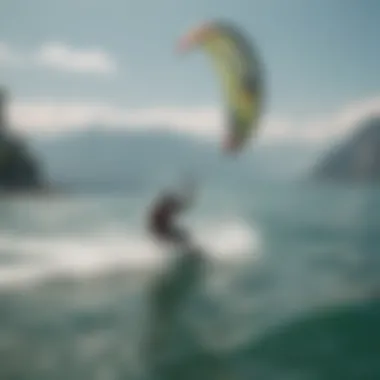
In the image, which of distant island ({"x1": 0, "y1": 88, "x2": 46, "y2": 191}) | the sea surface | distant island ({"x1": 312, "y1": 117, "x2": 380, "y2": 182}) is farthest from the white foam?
distant island ({"x1": 312, "y1": 117, "x2": 380, "y2": 182})

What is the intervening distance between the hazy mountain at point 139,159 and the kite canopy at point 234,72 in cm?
5

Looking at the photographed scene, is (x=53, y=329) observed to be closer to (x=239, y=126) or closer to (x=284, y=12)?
(x=239, y=126)

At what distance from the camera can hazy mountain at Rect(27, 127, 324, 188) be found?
154 centimetres

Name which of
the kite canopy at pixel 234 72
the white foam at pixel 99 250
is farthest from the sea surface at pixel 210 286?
the kite canopy at pixel 234 72

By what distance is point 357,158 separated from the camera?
5.31 ft

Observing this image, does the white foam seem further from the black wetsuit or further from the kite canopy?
the kite canopy

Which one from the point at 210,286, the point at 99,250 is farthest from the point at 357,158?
the point at 99,250

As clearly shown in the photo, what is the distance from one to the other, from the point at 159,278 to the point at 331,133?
53 centimetres

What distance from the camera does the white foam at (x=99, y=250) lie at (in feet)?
4.93

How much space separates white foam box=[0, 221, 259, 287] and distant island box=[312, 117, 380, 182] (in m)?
0.25

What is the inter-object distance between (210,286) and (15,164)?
52cm

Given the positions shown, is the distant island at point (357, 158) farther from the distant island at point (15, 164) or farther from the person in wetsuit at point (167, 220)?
the distant island at point (15, 164)

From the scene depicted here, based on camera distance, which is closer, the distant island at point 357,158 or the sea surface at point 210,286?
the sea surface at point 210,286

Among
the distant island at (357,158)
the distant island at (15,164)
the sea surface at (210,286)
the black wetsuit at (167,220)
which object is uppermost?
the distant island at (15,164)
